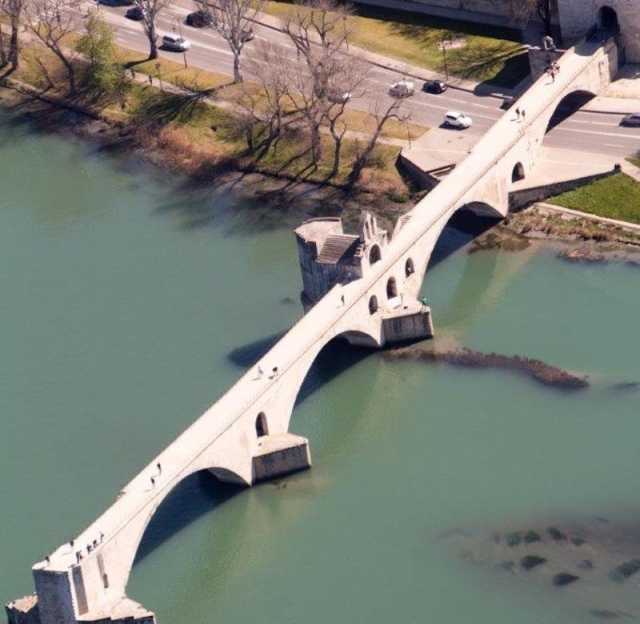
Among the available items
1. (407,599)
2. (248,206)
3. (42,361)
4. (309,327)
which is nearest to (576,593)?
(407,599)

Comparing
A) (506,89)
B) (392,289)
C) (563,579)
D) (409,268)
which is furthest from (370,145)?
(563,579)

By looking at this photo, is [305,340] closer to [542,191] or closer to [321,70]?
[542,191]

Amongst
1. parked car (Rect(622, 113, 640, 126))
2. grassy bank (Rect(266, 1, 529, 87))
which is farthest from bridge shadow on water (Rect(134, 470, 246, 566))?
grassy bank (Rect(266, 1, 529, 87))

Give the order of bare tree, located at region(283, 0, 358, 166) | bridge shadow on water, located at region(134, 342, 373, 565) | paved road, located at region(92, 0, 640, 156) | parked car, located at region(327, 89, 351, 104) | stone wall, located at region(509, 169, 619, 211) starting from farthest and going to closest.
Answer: parked car, located at region(327, 89, 351, 104) < bare tree, located at region(283, 0, 358, 166) < paved road, located at region(92, 0, 640, 156) < stone wall, located at region(509, 169, 619, 211) < bridge shadow on water, located at region(134, 342, 373, 565)

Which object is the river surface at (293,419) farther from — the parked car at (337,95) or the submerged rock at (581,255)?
the parked car at (337,95)

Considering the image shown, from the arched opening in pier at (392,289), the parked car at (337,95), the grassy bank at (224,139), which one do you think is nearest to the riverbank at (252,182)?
the grassy bank at (224,139)

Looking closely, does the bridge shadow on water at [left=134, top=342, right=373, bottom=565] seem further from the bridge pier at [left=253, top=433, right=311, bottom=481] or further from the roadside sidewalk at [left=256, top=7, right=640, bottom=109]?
the roadside sidewalk at [left=256, top=7, right=640, bottom=109]
